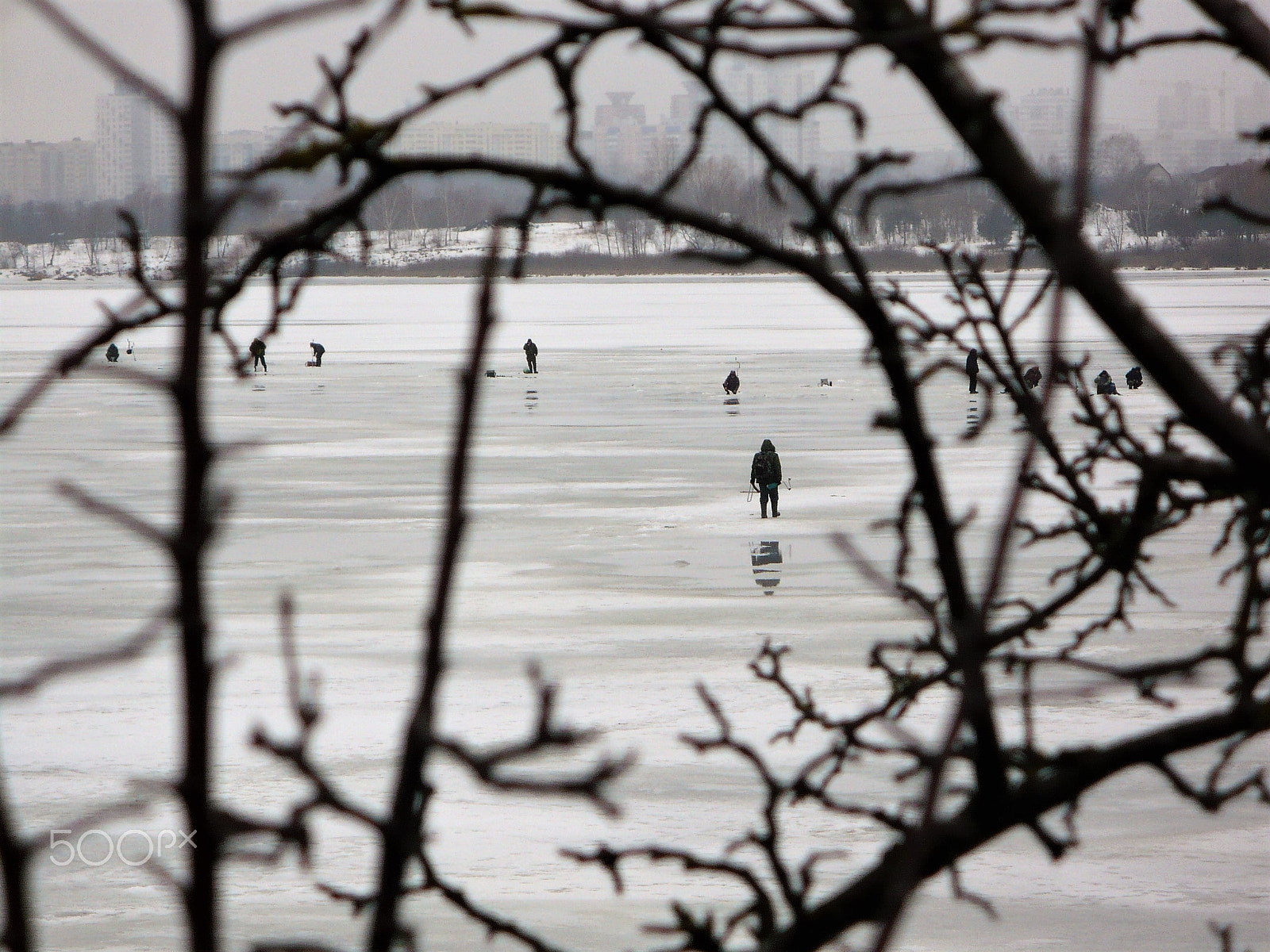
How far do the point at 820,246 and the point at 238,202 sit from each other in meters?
1.09

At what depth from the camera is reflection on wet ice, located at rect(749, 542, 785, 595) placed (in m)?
16.7

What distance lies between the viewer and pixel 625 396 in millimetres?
37406

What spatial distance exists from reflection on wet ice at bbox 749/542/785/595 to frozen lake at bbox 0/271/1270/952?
56 millimetres

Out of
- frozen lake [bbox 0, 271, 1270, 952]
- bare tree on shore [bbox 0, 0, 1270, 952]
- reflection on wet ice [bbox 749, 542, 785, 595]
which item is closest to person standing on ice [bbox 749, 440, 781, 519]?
frozen lake [bbox 0, 271, 1270, 952]

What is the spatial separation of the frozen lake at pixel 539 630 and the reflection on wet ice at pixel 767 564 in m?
0.06

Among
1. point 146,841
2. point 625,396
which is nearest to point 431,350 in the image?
point 625,396

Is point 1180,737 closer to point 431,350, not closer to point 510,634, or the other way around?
point 510,634

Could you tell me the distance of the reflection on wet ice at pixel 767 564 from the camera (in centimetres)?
1672

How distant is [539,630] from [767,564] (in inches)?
142

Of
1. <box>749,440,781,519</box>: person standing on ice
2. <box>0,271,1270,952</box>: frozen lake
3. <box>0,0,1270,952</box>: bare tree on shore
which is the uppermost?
<box>0,0,1270,952</box>: bare tree on shore

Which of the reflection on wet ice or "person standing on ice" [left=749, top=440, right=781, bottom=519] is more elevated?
"person standing on ice" [left=749, top=440, right=781, bottom=519]

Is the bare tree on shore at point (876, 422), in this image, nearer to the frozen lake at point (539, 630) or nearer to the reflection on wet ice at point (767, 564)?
the frozen lake at point (539, 630)

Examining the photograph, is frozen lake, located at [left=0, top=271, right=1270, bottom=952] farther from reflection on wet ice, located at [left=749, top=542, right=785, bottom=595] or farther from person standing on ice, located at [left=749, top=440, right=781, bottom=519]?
person standing on ice, located at [left=749, top=440, right=781, bottom=519]

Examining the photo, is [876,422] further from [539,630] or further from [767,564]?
[767,564]
